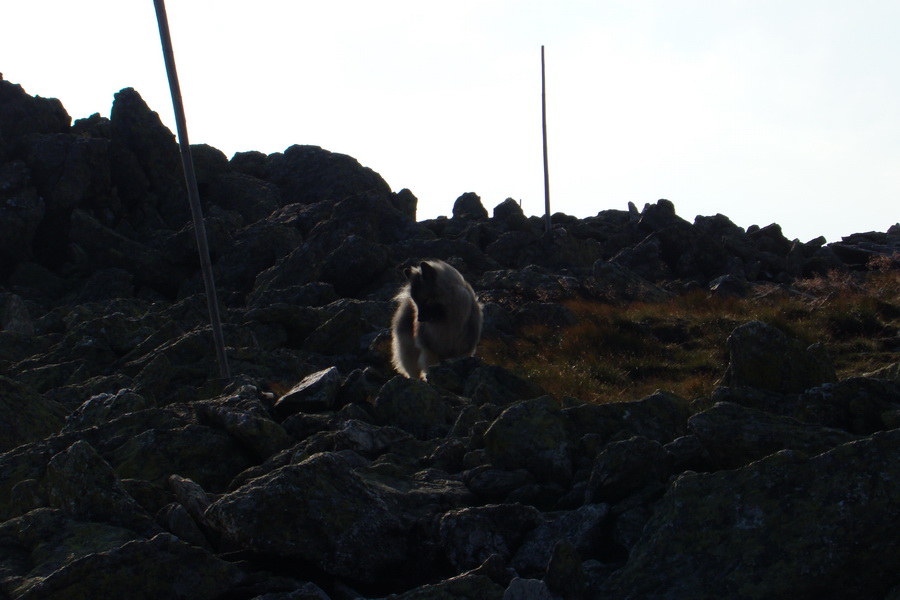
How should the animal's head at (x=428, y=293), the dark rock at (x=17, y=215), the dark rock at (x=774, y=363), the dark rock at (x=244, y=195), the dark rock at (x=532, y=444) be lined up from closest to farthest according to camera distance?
the dark rock at (x=532, y=444), the dark rock at (x=774, y=363), the animal's head at (x=428, y=293), the dark rock at (x=17, y=215), the dark rock at (x=244, y=195)

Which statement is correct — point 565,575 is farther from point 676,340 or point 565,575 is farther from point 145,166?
point 145,166

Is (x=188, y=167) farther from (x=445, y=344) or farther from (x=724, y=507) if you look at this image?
(x=724, y=507)

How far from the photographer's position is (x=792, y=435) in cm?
566

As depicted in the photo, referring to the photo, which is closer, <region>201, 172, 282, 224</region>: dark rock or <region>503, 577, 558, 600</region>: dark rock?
<region>503, 577, 558, 600</region>: dark rock

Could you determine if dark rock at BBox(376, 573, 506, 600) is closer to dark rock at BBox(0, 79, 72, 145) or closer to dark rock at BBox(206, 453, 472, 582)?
dark rock at BBox(206, 453, 472, 582)

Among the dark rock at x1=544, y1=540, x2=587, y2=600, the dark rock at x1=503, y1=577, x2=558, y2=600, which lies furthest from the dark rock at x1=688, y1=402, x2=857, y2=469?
→ the dark rock at x1=503, y1=577, x2=558, y2=600

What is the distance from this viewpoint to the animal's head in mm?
13180

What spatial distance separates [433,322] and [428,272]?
71 cm

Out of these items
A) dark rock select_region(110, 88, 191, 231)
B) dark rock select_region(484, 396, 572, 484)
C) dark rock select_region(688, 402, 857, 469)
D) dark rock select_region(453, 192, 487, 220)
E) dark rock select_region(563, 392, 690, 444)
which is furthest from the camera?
dark rock select_region(453, 192, 487, 220)

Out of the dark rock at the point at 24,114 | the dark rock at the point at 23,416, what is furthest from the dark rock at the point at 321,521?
the dark rock at the point at 24,114

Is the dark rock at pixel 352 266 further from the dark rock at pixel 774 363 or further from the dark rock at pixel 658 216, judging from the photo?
the dark rock at pixel 774 363

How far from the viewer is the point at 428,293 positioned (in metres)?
13.3

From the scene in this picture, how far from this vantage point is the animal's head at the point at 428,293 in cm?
1318

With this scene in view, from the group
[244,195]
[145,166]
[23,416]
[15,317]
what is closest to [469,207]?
[244,195]
